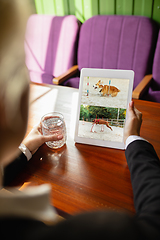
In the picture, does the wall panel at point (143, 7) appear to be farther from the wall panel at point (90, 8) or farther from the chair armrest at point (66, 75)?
the chair armrest at point (66, 75)

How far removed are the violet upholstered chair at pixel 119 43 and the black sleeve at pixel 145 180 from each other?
1.46m

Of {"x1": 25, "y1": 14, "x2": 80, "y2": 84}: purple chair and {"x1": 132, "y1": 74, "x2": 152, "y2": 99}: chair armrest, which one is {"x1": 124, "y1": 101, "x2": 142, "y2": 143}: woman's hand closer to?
{"x1": 132, "y1": 74, "x2": 152, "y2": 99}: chair armrest

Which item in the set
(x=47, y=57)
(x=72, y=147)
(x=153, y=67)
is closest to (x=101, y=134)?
(x=72, y=147)

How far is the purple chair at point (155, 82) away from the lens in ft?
5.91

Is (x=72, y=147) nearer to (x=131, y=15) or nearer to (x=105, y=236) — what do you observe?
(x=105, y=236)

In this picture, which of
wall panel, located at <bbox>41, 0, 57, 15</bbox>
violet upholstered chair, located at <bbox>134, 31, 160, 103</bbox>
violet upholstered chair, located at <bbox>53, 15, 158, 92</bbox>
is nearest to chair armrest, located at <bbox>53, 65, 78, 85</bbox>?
violet upholstered chair, located at <bbox>53, 15, 158, 92</bbox>

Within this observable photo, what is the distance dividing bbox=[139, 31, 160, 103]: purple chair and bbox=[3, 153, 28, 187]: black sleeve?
4.59ft

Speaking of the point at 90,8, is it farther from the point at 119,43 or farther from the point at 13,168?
the point at 13,168

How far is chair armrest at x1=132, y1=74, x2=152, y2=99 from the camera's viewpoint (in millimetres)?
1489

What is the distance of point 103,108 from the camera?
836 millimetres

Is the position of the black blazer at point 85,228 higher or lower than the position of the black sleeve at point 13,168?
higher

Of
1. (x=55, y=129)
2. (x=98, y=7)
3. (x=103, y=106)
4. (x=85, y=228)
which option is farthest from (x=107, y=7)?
(x=85, y=228)

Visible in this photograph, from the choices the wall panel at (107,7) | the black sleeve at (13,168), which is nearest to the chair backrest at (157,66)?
the wall panel at (107,7)

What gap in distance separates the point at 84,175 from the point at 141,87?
1161mm
